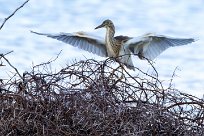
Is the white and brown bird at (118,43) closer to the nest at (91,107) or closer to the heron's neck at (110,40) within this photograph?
the heron's neck at (110,40)

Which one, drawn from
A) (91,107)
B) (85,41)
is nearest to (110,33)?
(85,41)

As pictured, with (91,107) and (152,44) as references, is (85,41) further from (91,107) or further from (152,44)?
(91,107)

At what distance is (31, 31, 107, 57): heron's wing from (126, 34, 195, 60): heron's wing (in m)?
0.35

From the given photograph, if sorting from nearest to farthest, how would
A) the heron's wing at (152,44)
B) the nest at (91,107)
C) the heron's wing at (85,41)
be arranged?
the nest at (91,107) → the heron's wing at (152,44) → the heron's wing at (85,41)

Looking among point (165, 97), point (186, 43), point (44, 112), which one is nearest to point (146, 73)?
point (165, 97)

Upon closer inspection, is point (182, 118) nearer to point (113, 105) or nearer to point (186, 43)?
point (113, 105)

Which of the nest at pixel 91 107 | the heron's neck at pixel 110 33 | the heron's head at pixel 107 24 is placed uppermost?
the heron's head at pixel 107 24

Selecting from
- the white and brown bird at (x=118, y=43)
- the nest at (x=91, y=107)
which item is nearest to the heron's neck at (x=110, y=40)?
the white and brown bird at (x=118, y=43)

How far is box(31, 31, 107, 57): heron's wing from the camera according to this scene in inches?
165

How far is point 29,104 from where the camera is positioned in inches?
79.9

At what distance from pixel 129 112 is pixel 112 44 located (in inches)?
88.1

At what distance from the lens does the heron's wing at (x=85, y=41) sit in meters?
4.19

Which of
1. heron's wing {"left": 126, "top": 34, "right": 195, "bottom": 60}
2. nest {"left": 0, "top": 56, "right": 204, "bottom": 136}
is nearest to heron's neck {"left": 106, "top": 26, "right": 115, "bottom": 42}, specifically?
heron's wing {"left": 126, "top": 34, "right": 195, "bottom": 60}

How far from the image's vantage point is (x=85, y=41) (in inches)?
171
